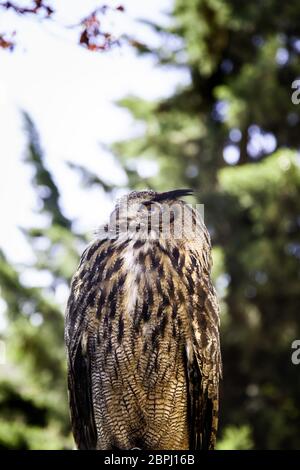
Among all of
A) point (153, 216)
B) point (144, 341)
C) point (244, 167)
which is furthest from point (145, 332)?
point (244, 167)

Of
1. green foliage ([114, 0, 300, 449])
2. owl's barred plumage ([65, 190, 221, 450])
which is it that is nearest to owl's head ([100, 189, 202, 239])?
owl's barred plumage ([65, 190, 221, 450])

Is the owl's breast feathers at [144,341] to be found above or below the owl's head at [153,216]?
below

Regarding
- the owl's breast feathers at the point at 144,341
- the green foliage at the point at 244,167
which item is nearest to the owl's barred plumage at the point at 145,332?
the owl's breast feathers at the point at 144,341

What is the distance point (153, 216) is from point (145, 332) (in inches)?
18.3

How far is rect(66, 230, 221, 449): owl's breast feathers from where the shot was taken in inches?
95.0

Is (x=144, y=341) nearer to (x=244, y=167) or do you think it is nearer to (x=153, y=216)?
(x=153, y=216)

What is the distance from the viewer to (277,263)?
735 cm

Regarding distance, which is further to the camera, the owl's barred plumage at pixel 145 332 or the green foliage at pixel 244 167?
the green foliage at pixel 244 167

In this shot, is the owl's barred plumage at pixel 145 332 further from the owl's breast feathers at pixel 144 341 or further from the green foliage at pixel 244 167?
the green foliage at pixel 244 167

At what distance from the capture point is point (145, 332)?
7.85 feet

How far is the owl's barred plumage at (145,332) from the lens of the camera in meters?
2.41
